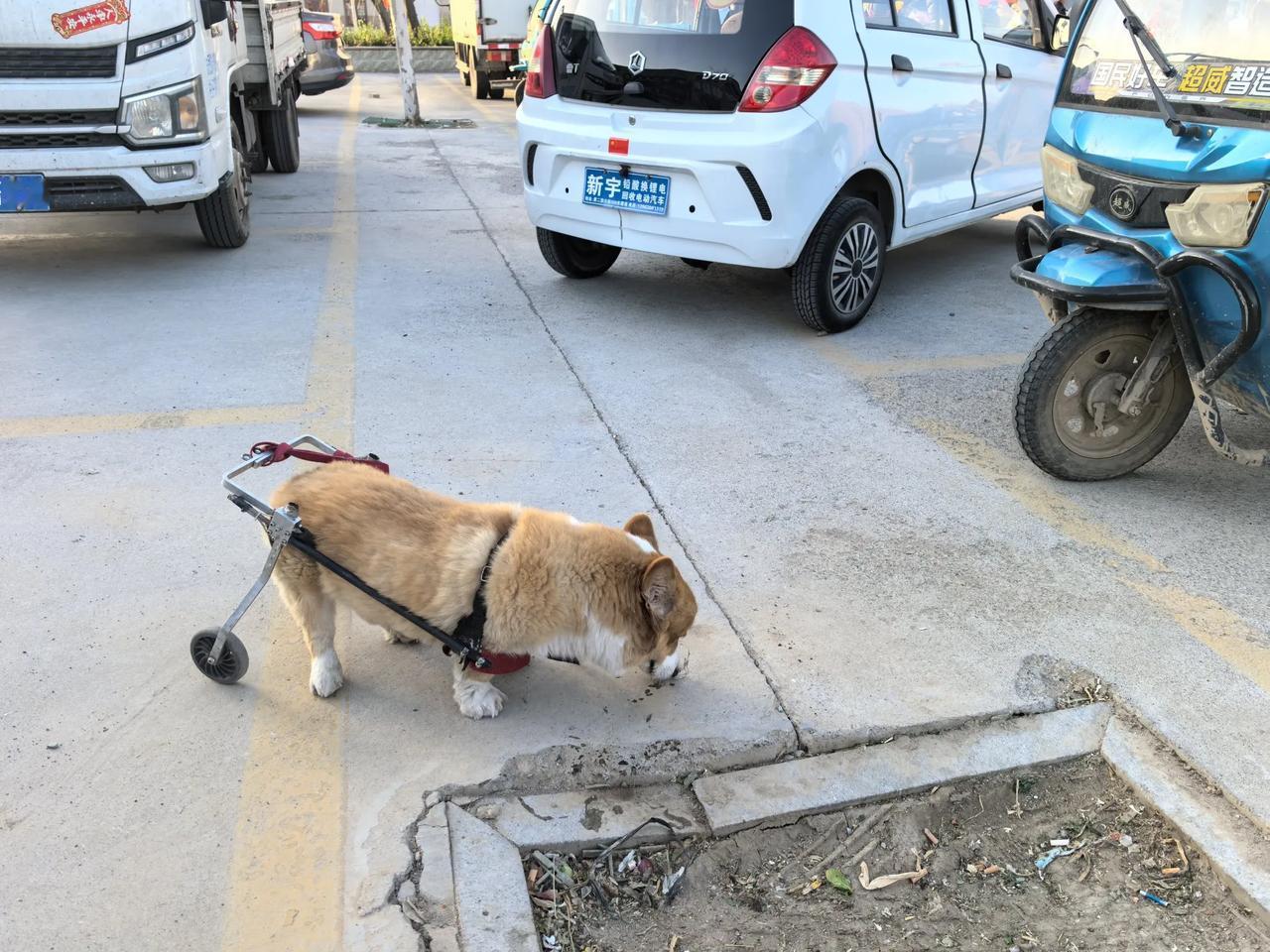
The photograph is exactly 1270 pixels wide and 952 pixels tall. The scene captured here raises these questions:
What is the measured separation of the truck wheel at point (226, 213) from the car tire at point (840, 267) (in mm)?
4272

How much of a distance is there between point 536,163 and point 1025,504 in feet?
11.8

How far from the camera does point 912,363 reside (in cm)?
544

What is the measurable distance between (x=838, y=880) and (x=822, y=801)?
20 cm

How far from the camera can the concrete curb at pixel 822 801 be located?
88.2 inches

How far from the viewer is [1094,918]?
2.28m

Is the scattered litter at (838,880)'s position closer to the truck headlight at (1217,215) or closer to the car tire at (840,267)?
the truck headlight at (1217,215)

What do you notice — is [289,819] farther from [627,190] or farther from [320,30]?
[320,30]

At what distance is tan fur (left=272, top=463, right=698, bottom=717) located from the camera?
2549 millimetres

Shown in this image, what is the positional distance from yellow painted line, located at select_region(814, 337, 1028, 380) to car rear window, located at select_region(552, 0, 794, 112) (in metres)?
1.48

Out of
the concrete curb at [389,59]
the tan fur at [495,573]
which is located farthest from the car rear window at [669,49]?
the concrete curb at [389,59]

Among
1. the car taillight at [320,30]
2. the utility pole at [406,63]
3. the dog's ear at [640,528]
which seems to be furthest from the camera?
the car taillight at [320,30]

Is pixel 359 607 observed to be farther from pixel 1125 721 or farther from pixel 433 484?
pixel 1125 721

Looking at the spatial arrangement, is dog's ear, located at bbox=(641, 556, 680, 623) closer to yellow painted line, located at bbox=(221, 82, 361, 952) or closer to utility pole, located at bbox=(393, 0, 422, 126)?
yellow painted line, located at bbox=(221, 82, 361, 952)

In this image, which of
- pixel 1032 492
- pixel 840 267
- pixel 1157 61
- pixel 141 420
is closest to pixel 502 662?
pixel 1032 492
